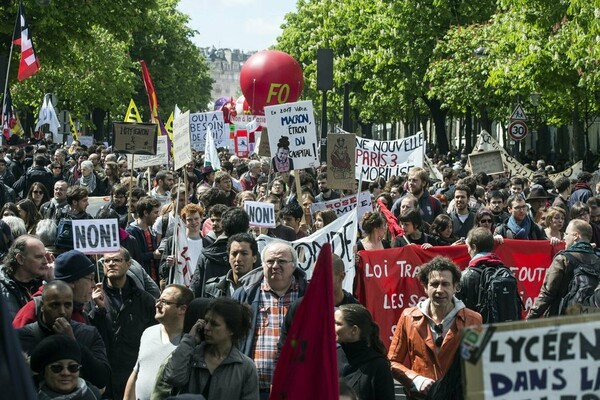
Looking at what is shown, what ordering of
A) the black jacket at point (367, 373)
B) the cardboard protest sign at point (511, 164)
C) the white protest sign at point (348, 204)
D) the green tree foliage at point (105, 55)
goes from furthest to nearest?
the green tree foliage at point (105, 55), the cardboard protest sign at point (511, 164), the white protest sign at point (348, 204), the black jacket at point (367, 373)

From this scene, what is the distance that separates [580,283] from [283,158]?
21.6 feet

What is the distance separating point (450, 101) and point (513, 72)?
11237 millimetres

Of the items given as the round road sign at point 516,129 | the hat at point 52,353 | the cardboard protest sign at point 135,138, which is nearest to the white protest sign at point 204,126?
the cardboard protest sign at point 135,138

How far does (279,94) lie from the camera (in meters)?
32.7

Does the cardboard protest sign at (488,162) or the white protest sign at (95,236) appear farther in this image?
the cardboard protest sign at (488,162)

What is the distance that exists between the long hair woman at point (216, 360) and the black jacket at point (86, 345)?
0.42m

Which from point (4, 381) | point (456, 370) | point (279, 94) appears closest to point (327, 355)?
point (456, 370)

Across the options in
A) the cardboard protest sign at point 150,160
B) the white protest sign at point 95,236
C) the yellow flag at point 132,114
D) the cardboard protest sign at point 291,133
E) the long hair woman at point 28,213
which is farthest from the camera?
the yellow flag at point 132,114

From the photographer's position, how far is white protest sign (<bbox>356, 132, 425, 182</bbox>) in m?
15.9

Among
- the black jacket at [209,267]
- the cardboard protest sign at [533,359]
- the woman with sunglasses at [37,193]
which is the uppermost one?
the woman with sunglasses at [37,193]

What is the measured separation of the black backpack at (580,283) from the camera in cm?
876

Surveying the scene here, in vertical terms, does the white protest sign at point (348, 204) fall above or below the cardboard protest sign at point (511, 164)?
below

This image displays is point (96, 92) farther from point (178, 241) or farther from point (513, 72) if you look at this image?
point (178, 241)

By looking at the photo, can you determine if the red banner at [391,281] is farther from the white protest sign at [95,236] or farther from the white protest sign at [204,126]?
the white protest sign at [204,126]
